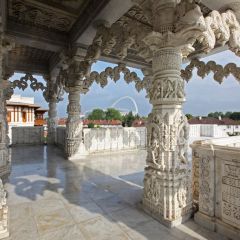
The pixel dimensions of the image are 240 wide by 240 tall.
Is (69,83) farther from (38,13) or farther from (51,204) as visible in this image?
(51,204)

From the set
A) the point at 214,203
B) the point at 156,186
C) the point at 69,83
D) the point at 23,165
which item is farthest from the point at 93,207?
the point at 69,83

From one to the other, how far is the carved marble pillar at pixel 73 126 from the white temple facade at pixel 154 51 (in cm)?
4

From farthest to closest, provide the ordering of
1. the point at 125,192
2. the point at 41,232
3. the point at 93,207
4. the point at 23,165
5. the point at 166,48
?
the point at 23,165 < the point at 125,192 < the point at 93,207 < the point at 166,48 < the point at 41,232

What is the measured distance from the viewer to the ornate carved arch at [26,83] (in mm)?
11430

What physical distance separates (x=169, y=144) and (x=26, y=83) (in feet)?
35.8

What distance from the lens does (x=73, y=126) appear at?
780 centimetres

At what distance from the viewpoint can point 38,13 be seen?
5727mm

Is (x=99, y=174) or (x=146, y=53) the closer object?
(x=146, y=53)

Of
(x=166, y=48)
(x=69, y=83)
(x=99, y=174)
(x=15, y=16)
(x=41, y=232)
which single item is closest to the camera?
(x=41, y=232)

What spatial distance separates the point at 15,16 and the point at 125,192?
5.86m

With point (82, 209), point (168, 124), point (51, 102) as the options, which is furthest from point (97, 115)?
point (168, 124)

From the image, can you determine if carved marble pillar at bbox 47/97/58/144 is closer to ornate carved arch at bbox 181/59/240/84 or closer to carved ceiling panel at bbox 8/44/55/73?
carved ceiling panel at bbox 8/44/55/73

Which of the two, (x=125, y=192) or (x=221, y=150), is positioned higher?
(x=221, y=150)

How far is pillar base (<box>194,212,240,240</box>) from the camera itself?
8.15 ft
